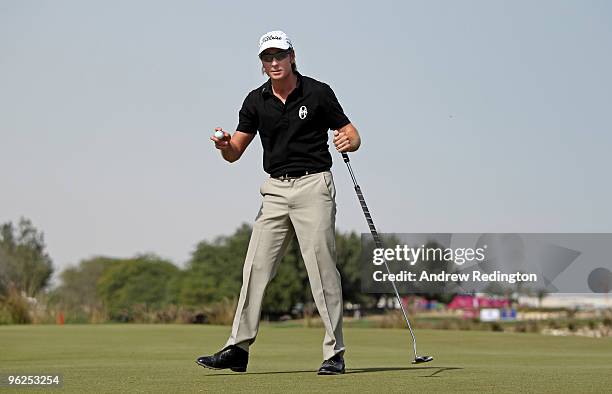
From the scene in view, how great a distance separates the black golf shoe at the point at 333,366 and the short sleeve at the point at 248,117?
1798 millimetres

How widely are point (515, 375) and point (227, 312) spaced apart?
16840 millimetres

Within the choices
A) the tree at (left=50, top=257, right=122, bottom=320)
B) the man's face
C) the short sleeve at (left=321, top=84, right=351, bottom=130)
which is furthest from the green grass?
the tree at (left=50, top=257, right=122, bottom=320)

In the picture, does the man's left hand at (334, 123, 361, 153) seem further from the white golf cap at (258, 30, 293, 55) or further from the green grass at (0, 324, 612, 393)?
the green grass at (0, 324, 612, 393)

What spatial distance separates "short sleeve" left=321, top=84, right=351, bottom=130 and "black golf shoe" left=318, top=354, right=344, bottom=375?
1.67 meters

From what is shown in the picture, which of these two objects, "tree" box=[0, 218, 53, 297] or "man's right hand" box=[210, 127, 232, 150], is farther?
"tree" box=[0, 218, 53, 297]

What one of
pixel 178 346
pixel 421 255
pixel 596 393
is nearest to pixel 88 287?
pixel 421 255

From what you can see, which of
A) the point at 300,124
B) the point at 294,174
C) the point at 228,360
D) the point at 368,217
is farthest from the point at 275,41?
the point at 228,360

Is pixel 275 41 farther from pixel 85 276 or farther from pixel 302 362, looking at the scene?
pixel 85 276

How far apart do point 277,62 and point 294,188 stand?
2.97 ft

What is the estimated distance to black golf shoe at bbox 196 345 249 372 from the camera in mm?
7448

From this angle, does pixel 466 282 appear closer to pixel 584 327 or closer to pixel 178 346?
pixel 584 327

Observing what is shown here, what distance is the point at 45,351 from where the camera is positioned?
12328 mm

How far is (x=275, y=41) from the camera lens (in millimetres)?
7461

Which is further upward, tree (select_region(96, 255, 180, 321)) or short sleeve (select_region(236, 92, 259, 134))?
tree (select_region(96, 255, 180, 321))
